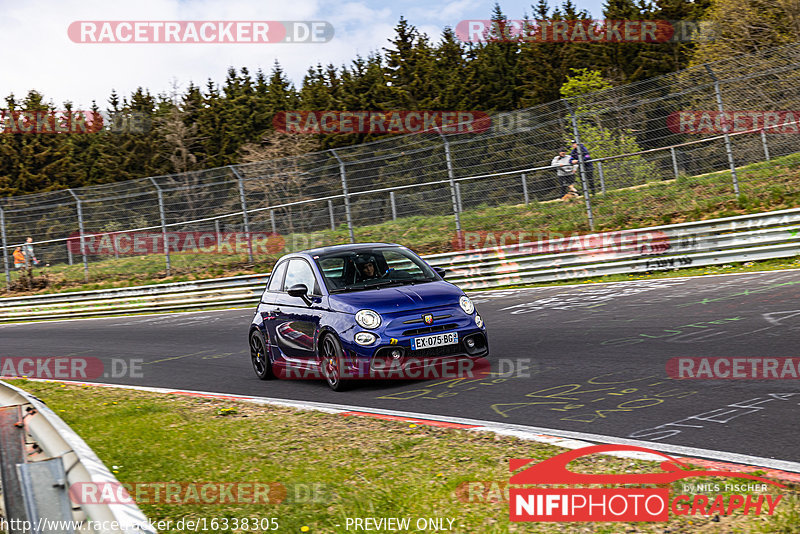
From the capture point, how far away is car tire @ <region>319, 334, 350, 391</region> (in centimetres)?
888

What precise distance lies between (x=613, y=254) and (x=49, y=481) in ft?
46.8

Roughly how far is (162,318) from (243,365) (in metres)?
9.34

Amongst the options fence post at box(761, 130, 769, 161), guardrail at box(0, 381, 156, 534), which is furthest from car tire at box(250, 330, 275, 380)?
fence post at box(761, 130, 769, 161)

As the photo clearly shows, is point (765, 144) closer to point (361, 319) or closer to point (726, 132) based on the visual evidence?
point (726, 132)

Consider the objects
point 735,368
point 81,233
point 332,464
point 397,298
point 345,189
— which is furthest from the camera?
point 81,233

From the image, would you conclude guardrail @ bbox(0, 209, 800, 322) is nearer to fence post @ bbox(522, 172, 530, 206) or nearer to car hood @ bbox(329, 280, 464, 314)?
fence post @ bbox(522, 172, 530, 206)

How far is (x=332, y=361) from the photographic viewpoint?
9.07m

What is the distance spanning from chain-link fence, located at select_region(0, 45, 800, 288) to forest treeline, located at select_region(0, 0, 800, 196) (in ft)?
97.1

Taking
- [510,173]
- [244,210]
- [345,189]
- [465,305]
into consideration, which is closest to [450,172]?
[510,173]

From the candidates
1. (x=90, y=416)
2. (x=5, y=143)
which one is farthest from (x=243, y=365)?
(x=5, y=143)

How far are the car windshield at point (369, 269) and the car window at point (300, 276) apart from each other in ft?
0.53

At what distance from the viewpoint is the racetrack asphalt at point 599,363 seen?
6.16 metres

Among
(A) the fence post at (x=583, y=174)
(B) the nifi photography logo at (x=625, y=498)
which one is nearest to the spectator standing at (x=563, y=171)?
(A) the fence post at (x=583, y=174)

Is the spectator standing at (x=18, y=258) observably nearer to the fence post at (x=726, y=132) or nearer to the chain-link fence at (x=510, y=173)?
the chain-link fence at (x=510, y=173)
